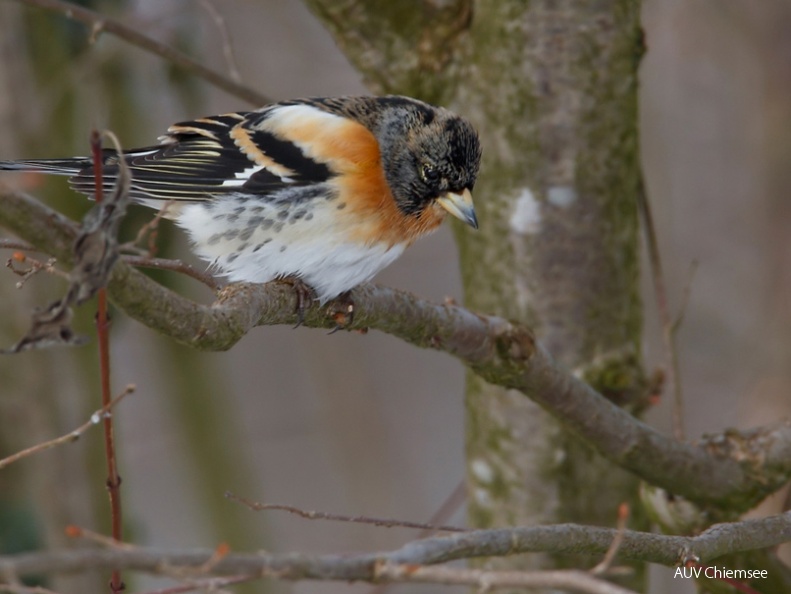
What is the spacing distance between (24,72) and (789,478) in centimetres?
324

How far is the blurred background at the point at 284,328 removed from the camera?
3973mm

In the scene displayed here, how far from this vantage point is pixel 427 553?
4.78ft

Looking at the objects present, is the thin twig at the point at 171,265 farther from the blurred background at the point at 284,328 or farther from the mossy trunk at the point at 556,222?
the blurred background at the point at 284,328

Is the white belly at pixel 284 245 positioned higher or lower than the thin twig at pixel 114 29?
lower

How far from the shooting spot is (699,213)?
6.09 meters

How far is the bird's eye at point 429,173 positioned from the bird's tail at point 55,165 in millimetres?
1067

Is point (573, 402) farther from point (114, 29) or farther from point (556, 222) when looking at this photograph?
point (114, 29)

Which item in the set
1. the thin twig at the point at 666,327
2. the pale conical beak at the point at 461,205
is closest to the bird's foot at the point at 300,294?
the pale conical beak at the point at 461,205

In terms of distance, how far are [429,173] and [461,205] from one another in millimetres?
194

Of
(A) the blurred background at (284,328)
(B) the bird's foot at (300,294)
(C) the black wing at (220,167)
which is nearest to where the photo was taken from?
(B) the bird's foot at (300,294)

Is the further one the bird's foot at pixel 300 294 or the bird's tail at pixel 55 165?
the bird's tail at pixel 55 165

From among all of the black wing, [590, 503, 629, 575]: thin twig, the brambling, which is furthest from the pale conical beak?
[590, 503, 629, 575]: thin twig

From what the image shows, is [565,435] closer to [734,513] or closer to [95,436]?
[734,513]

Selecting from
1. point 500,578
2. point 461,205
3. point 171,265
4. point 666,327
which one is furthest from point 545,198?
point 500,578
